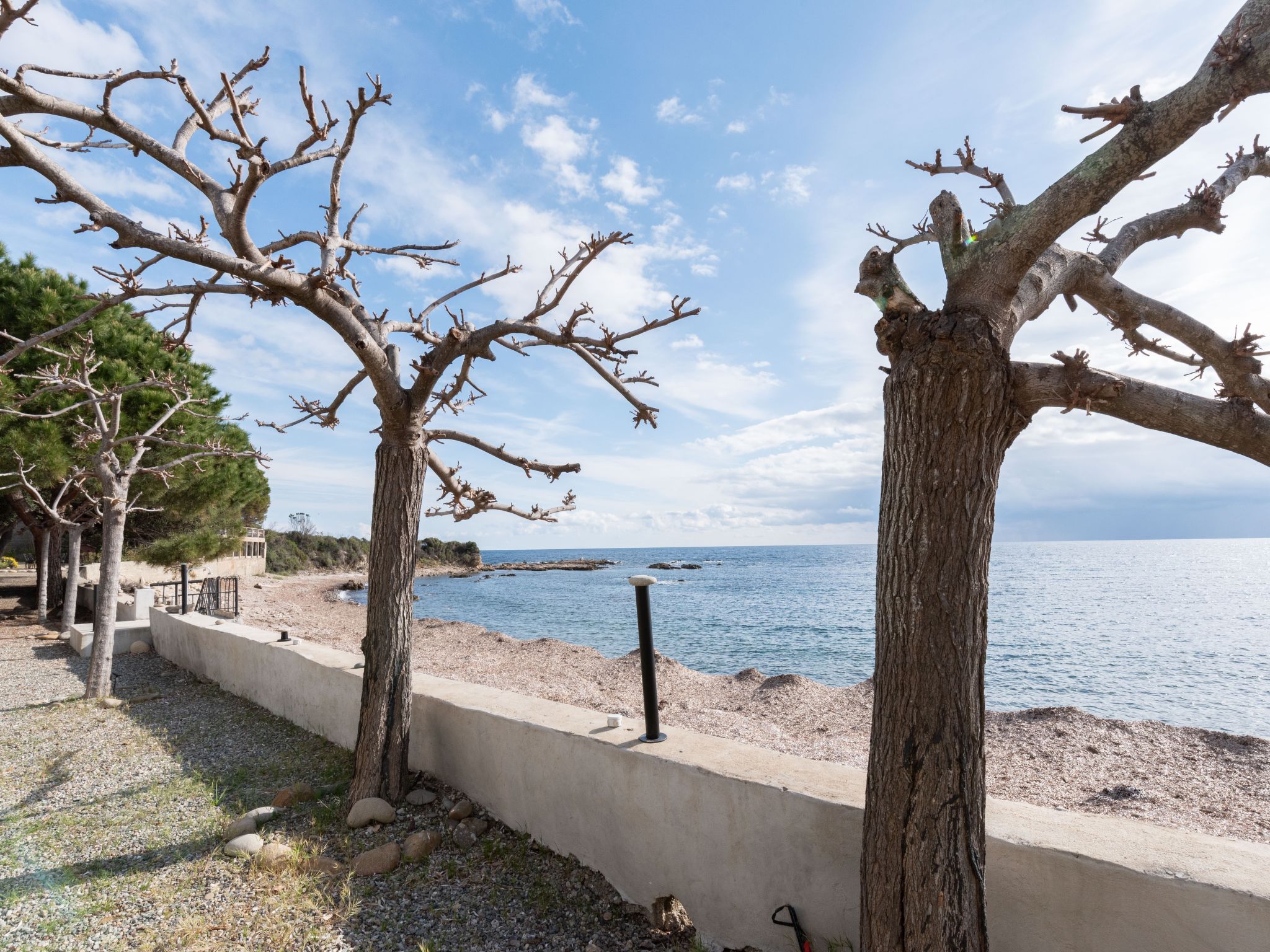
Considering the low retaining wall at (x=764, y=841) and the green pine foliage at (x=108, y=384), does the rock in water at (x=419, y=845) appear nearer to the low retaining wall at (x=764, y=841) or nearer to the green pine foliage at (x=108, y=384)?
the low retaining wall at (x=764, y=841)

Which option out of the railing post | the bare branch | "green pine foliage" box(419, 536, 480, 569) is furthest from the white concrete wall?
"green pine foliage" box(419, 536, 480, 569)

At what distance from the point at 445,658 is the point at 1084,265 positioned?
1489cm

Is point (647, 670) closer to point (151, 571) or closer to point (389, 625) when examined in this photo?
point (389, 625)

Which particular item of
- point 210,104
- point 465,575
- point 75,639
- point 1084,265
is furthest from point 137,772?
point 465,575

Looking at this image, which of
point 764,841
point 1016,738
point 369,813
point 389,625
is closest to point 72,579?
point 389,625

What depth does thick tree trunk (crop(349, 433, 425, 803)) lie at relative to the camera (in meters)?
4.46

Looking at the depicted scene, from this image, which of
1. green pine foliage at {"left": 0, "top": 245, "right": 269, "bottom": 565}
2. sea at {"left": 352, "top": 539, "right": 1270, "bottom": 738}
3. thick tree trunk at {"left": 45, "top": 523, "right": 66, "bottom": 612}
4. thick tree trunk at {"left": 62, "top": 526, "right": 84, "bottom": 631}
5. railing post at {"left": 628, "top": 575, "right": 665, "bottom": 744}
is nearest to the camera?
railing post at {"left": 628, "top": 575, "right": 665, "bottom": 744}

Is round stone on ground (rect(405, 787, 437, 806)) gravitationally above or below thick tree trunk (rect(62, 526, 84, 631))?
below

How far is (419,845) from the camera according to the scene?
3.84 meters

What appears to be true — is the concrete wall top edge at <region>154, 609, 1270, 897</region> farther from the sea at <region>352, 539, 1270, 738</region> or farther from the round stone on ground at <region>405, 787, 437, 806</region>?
the sea at <region>352, 539, 1270, 738</region>

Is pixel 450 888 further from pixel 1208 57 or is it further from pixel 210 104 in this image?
pixel 210 104

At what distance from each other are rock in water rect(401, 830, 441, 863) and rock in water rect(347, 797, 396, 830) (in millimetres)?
327

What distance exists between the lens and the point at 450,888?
11.5 feet

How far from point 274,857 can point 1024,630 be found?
1173 inches
